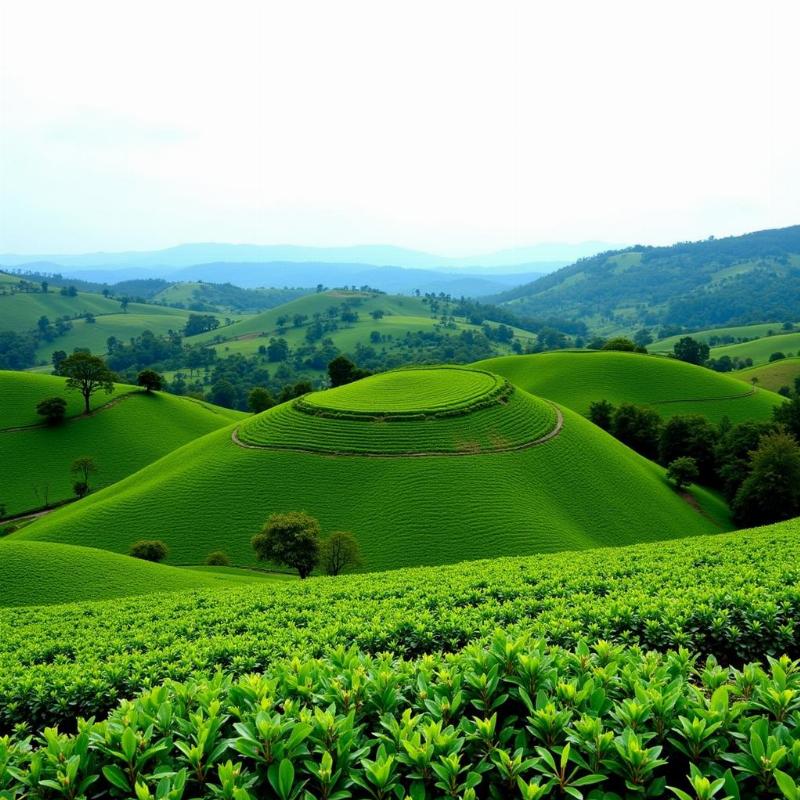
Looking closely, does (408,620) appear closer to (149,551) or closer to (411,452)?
(149,551)

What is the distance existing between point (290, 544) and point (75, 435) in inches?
2314

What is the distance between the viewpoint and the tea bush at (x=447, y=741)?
543cm

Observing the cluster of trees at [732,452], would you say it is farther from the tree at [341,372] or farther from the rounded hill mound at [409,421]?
the tree at [341,372]

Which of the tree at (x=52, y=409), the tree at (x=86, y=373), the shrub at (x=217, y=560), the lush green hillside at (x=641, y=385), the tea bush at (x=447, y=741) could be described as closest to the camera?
the tea bush at (x=447, y=741)

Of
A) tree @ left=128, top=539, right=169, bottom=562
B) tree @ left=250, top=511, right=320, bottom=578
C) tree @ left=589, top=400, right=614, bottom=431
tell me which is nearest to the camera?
tree @ left=250, top=511, right=320, bottom=578

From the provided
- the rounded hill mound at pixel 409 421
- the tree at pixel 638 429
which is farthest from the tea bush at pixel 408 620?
the tree at pixel 638 429

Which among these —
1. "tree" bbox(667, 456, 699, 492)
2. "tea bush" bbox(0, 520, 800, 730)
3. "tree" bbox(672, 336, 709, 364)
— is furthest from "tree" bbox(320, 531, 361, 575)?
"tree" bbox(672, 336, 709, 364)

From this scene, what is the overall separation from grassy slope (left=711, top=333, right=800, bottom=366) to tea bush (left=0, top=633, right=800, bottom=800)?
195050 mm

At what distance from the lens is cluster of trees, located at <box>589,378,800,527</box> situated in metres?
50.8

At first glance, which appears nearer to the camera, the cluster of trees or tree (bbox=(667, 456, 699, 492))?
the cluster of trees

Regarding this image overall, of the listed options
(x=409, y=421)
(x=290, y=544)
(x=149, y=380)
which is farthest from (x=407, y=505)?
(x=149, y=380)

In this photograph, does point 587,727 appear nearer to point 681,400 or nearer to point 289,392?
point 681,400

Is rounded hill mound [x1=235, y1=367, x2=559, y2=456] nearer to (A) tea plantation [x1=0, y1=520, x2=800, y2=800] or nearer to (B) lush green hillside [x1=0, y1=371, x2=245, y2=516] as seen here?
(B) lush green hillside [x1=0, y1=371, x2=245, y2=516]

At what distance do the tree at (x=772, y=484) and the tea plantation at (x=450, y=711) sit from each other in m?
46.1
